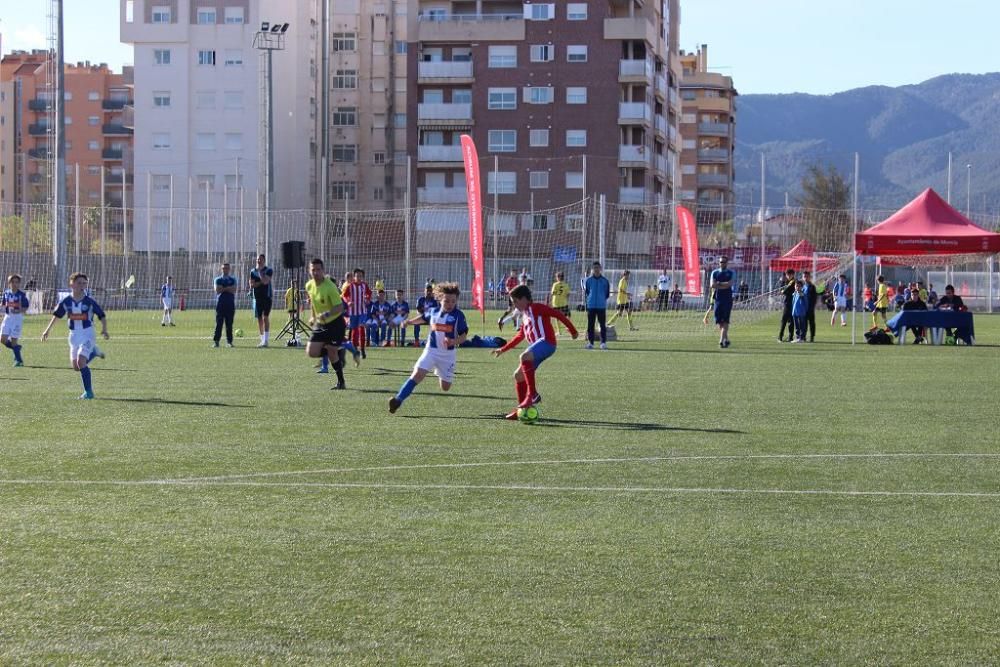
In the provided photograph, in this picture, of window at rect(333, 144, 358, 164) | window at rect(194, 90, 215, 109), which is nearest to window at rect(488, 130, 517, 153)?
window at rect(333, 144, 358, 164)

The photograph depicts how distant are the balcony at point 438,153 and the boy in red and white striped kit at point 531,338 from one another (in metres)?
67.4

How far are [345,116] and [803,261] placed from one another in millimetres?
42496

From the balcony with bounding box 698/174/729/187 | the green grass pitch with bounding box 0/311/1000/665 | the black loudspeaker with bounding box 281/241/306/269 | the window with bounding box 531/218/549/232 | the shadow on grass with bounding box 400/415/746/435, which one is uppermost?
the balcony with bounding box 698/174/729/187

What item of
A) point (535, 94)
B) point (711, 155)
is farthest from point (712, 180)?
point (535, 94)

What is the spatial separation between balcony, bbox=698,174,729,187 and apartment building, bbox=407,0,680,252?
4030 cm

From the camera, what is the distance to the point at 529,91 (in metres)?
81.8

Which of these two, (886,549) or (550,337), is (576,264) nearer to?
(550,337)

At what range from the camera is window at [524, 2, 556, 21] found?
81.2 metres

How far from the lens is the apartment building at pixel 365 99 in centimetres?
9125

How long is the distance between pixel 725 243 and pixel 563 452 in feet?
206

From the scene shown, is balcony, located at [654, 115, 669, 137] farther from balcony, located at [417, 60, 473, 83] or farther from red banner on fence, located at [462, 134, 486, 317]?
red banner on fence, located at [462, 134, 486, 317]

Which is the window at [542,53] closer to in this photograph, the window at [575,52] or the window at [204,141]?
the window at [575,52]

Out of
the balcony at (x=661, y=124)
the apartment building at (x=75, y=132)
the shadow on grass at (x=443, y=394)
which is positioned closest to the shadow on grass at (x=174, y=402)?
the shadow on grass at (x=443, y=394)

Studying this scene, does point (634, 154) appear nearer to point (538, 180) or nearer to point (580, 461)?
point (538, 180)
